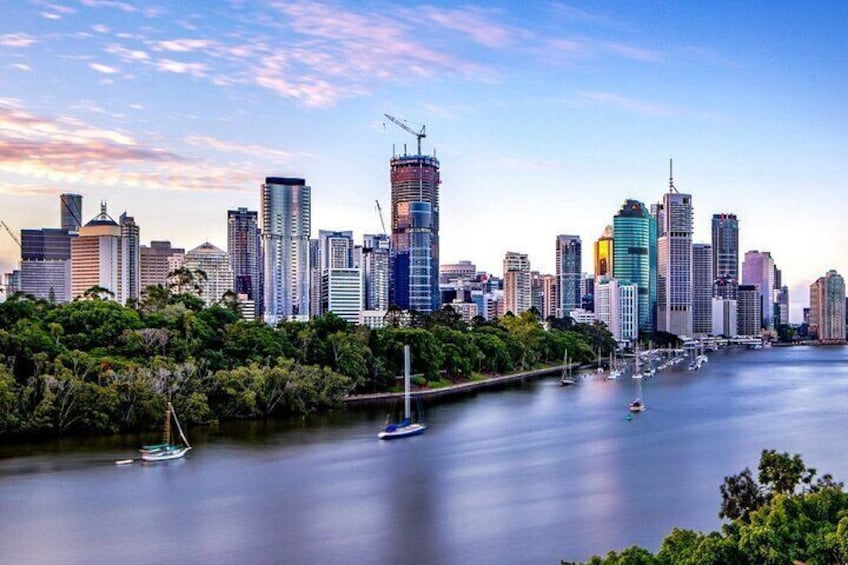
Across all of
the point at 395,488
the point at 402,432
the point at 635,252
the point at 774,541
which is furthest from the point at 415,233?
the point at 774,541

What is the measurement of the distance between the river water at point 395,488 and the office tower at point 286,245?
4384 inches

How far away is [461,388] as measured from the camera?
53.7 m

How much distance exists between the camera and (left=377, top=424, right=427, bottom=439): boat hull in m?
33.3

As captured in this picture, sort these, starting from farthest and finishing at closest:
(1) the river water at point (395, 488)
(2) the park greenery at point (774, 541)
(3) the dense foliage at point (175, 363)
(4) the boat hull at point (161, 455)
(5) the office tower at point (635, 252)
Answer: (5) the office tower at point (635, 252) < (3) the dense foliage at point (175, 363) < (4) the boat hull at point (161, 455) < (1) the river water at point (395, 488) < (2) the park greenery at point (774, 541)

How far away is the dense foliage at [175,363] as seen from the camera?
109 ft

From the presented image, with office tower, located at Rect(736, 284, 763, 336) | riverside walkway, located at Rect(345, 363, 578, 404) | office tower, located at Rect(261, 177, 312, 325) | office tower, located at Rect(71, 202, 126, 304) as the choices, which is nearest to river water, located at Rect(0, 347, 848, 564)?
riverside walkway, located at Rect(345, 363, 578, 404)

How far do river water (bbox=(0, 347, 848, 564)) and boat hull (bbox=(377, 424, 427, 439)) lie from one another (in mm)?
391

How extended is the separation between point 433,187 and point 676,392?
11478cm

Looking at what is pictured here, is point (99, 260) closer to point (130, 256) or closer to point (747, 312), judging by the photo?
point (130, 256)

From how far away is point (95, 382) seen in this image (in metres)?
35.2

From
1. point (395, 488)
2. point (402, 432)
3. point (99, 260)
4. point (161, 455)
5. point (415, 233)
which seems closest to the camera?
point (395, 488)

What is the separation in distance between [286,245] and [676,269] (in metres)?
64.4

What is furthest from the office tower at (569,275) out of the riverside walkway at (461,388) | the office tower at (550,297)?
the riverside walkway at (461,388)

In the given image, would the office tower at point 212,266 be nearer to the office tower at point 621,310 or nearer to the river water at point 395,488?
the office tower at point 621,310
